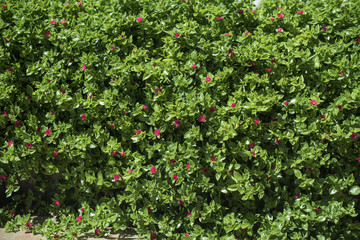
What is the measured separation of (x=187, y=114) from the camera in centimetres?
297

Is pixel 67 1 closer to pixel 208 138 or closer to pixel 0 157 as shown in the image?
pixel 0 157

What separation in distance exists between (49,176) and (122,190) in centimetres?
66

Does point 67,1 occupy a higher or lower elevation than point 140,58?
higher

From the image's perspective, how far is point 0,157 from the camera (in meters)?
3.37

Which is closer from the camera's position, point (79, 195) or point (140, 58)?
point (140, 58)

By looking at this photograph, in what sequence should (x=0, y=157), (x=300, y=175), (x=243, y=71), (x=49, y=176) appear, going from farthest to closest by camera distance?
(x=49, y=176) → (x=0, y=157) → (x=243, y=71) → (x=300, y=175)

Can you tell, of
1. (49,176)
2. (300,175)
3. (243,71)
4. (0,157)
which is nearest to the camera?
(300,175)

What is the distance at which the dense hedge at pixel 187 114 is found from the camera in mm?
2965

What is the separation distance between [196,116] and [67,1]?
1583 mm

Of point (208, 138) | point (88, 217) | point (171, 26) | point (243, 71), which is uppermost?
point (171, 26)

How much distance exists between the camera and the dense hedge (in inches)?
117

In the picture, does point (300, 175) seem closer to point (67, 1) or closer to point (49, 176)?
point (49, 176)

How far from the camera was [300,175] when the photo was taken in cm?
292

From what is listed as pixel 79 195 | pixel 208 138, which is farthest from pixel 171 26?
pixel 79 195
